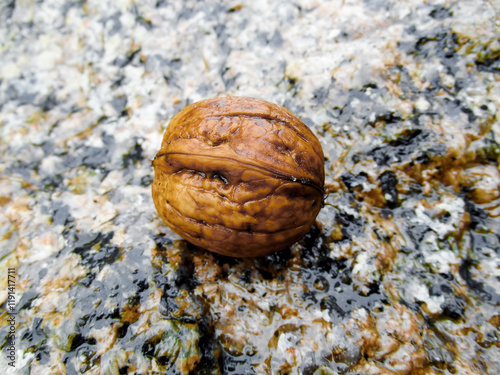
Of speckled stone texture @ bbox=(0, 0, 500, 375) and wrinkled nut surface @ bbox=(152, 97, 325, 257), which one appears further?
speckled stone texture @ bbox=(0, 0, 500, 375)

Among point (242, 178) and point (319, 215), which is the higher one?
point (242, 178)

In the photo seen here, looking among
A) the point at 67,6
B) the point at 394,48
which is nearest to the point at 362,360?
the point at 394,48

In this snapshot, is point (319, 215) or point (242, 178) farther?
point (319, 215)

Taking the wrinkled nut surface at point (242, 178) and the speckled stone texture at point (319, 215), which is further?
the speckled stone texture at point (319, 215)

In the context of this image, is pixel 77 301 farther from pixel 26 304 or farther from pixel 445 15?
pixel 445 15
